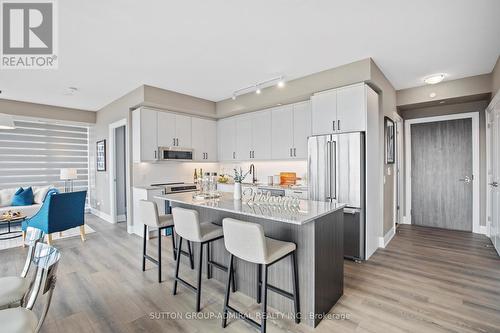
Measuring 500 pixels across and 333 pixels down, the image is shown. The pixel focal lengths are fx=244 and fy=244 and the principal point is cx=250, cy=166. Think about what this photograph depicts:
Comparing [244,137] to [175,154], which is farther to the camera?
[244,137]

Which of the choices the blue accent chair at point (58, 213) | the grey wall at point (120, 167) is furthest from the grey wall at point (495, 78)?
the grey wall at point (120, 167)

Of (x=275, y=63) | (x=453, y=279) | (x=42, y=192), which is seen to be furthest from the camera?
(x=42, y=192)

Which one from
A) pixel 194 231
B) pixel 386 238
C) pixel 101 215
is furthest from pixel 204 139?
pixel 386 238

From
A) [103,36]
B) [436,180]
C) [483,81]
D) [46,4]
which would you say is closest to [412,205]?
[436,180]

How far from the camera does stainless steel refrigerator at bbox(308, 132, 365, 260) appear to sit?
11.1 ft

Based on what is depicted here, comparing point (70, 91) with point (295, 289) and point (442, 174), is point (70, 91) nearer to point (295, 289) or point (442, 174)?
point (295, 289)

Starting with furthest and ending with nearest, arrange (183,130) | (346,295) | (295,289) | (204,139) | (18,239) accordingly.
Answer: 1. (204,139)
2. (183,130)
3. (18,239)
4. (346,295)
5. (295,289)

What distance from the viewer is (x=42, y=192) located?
217 inches

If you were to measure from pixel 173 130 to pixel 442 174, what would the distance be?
5588 mm

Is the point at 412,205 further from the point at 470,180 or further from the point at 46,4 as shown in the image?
the point at 46,4

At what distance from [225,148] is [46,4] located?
3991mm

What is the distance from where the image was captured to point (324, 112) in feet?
12.3

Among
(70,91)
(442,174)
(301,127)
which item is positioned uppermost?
(70,91)

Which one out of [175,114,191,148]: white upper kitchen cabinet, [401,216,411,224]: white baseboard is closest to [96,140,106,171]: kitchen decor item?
[175,114,191,148]: white upper kitchen cabinet
